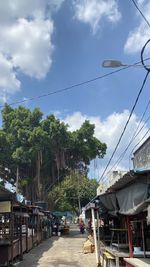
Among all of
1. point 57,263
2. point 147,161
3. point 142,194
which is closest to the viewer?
point 142,194

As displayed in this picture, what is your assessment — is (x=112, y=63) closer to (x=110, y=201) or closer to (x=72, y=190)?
(x=110, y=201)

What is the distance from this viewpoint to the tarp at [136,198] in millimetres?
9180

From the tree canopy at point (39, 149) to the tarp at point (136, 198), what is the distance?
3410cm

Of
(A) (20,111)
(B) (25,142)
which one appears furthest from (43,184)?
(A) (20,111)

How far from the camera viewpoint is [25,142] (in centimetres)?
4575

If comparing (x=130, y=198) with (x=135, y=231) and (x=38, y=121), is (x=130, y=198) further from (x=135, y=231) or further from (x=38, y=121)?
(x=38, y=121)

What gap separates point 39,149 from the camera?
146 ft

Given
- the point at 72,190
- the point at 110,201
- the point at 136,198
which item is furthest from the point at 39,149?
the point at 136,198

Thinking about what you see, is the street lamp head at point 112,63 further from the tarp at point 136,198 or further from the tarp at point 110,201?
the tarp at point 110,201

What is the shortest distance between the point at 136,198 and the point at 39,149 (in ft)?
116

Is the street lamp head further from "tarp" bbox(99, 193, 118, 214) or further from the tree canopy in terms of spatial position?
the tree canopy

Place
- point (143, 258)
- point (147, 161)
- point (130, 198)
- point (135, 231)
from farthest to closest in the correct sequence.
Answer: point (147, 161) → point (135, 231) → point (143, 258) → point (130, 198)

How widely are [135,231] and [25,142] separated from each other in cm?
3131

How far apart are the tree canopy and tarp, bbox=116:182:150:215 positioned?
34104mm
